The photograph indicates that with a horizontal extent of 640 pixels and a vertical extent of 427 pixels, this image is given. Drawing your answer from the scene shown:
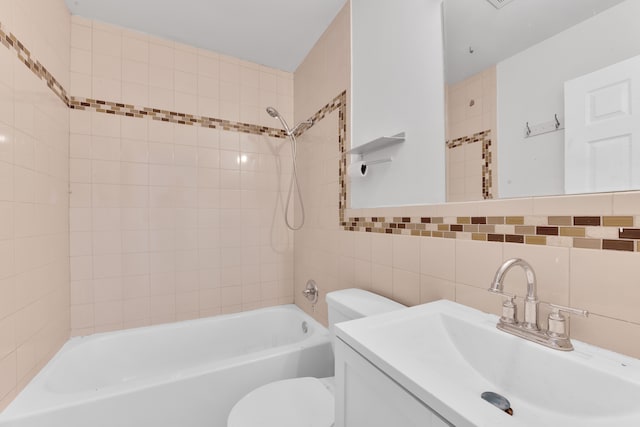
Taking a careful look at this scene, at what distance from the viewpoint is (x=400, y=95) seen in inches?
53.3

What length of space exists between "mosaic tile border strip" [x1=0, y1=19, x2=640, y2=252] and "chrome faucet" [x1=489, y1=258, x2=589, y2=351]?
14cm

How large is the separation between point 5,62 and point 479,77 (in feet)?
5.84

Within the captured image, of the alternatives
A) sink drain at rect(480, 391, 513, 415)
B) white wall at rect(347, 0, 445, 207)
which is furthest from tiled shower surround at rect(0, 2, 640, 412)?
sink drain at rect(480, 391, 513, 415)

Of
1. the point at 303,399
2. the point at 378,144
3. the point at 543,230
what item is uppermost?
the point at 378,144

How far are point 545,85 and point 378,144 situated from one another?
718mm

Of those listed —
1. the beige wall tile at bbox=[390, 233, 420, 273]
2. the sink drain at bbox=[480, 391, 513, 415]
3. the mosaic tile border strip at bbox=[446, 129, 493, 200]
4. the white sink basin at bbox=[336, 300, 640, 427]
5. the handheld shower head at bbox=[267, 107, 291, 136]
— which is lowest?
the sink drain at bbox=[480, 391, 513, 415]

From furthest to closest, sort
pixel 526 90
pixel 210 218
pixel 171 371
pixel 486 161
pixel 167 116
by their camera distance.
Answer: pixel 210 218 < pixel 167 116 < pixel 171 371 < pixel 486 161 < pixel 526 90

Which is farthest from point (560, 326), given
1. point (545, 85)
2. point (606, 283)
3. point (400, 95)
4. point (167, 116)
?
point (167, 116)

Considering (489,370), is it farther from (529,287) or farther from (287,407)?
(287,407)

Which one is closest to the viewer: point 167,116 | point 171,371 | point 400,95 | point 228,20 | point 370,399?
point 370,399

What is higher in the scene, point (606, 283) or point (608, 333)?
point (606, 283)

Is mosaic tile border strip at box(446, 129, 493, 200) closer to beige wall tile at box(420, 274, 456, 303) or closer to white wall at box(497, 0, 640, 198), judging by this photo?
white wall at box(497, 0, 640, 198)

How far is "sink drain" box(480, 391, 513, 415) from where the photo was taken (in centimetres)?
62

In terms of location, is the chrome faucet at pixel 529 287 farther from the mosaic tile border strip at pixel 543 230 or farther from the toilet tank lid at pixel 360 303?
the toilet tank lid at pixel 360 303
